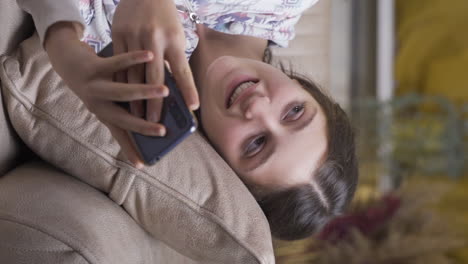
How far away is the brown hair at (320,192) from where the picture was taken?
0.90m

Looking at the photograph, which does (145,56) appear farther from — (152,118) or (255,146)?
(255,146)

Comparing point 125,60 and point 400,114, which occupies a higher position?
point 125,60

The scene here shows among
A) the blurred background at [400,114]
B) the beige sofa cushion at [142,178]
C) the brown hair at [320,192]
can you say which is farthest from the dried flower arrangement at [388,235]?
the beige sofa cushion at [142,178]

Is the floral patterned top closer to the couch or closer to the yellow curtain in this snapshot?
the couch

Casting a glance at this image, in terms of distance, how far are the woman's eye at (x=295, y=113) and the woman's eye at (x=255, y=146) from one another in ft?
0.14

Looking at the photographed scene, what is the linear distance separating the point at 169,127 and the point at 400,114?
6.63 feet

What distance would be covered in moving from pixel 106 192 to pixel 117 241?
0.10 metres

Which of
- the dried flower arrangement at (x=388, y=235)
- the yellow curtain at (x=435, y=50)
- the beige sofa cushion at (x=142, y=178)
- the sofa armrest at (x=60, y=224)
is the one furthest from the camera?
the yellow curtain at (x=435, y=50)

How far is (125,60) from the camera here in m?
0.53

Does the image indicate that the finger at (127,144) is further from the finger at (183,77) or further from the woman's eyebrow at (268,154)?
the woman's eyebrow at (268,154)

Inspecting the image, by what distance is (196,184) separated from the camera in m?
0.74

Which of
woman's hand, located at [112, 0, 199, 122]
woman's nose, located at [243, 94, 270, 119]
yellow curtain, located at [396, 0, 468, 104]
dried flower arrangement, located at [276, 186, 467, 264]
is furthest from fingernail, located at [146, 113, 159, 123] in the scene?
yellow curtain, located at [396, 0, 468, 104]

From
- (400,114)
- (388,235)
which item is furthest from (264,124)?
(400,114)

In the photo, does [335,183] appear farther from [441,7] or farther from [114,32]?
[441,7]
